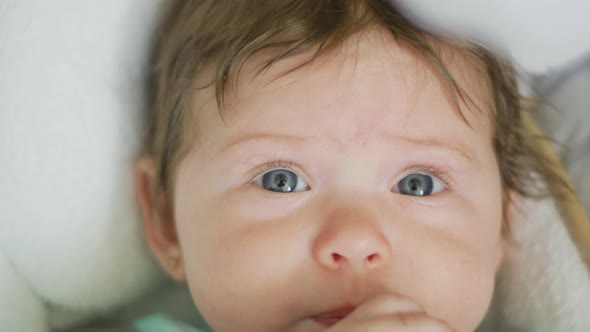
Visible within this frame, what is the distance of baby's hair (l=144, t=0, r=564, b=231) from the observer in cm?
98

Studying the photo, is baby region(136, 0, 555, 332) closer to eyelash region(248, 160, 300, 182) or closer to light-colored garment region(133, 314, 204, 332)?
eyelash region(248, 160, 300, 182)

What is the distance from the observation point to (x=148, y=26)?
3.90ft

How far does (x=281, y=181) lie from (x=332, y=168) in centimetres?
9

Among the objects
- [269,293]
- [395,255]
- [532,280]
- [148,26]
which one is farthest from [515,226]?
[148,26]

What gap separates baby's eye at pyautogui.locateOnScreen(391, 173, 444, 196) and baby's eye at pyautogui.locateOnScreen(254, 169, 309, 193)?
14 cm

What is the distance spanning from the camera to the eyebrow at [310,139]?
0.96 meters

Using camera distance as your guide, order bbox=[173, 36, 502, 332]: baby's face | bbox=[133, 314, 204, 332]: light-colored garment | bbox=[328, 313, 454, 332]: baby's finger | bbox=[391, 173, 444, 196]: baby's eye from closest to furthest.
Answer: bbox=[328, 313, 454, 332]: baby's finger < bbox=[173, 36, 502, 332]: baby's face < bbox=[391, 173, 444, 196]: baby's eye < bbox=[133, 314, 204, 332]: light-colored garment

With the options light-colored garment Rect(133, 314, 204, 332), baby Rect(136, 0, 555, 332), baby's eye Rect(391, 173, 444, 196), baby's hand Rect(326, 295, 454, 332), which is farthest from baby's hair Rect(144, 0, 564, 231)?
baby's hand Rect(326, 295, 454, 332)

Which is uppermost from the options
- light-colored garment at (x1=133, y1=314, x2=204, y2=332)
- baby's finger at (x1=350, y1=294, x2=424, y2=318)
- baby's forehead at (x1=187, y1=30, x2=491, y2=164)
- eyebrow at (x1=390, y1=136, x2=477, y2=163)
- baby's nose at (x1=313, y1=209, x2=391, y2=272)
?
baby's forehead at (x1=187, y1=30, x2=491, y2=164)

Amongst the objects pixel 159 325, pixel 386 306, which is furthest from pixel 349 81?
pixel 159 325

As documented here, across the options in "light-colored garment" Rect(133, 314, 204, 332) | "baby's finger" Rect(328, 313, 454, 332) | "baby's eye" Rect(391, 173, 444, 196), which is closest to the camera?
"baby's finger" Rect(328, 313, 454, 332)

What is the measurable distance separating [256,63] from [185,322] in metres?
0.56

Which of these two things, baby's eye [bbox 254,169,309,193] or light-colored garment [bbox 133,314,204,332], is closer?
baby's eye [bbox 254,169,309,193]

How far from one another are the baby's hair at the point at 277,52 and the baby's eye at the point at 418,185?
106 mm
